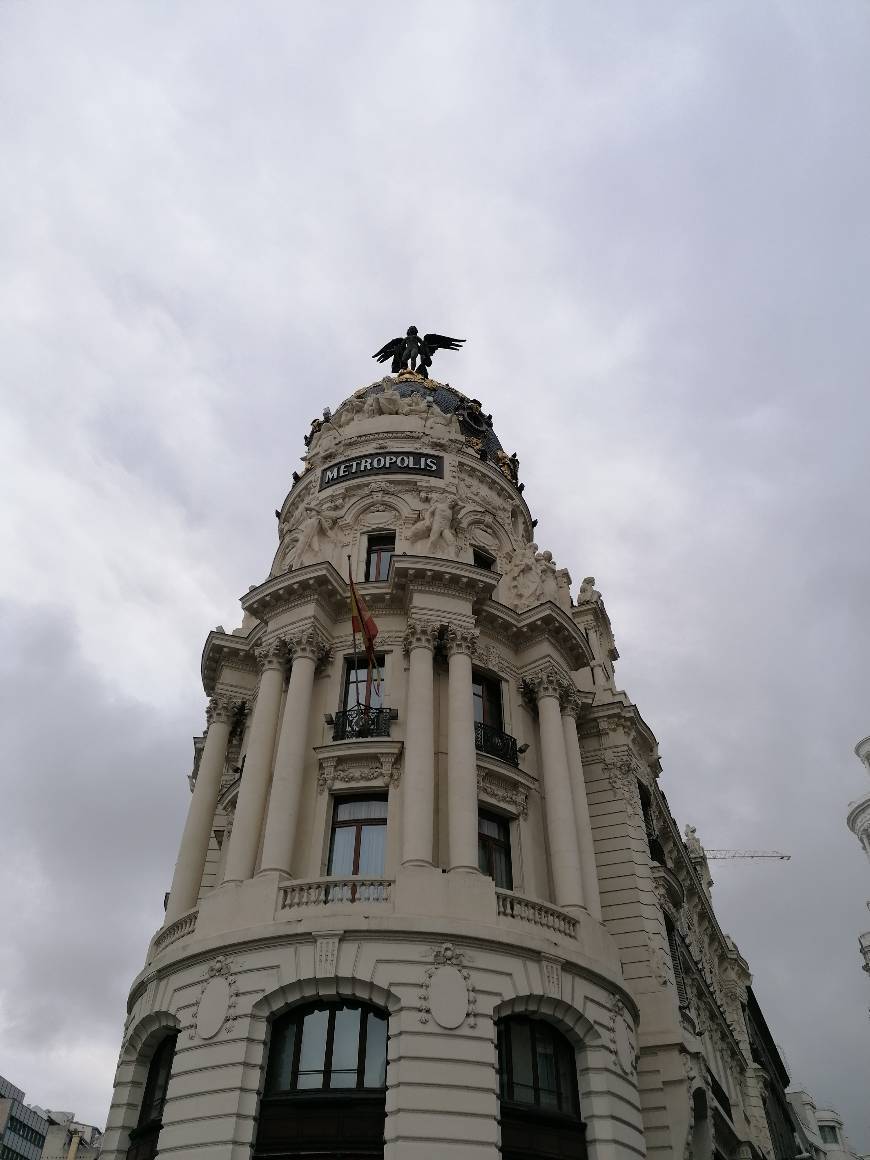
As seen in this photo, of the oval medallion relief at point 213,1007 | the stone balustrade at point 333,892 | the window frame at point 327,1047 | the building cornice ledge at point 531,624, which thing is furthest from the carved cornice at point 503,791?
the oval medallion relief at point 213,1007

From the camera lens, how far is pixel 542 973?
74.8 ft

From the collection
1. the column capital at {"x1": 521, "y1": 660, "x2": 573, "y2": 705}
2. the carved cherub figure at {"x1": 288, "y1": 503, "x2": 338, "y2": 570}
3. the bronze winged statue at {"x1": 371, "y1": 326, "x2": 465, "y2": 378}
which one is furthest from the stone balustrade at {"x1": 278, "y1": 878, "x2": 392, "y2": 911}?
the bronze winged statue at {"x1": 371, "y1": 326, "x2": 465, "y2": 378}

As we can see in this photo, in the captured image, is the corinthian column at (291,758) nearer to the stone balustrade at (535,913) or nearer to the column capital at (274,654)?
the column capital at (274,654)

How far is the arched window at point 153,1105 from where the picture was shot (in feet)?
72.9

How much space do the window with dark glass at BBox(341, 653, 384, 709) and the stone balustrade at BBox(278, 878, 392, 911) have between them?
259 inches

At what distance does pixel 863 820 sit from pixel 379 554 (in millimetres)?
80326

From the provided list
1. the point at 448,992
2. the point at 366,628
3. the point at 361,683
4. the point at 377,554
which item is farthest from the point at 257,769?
the point at 377,554

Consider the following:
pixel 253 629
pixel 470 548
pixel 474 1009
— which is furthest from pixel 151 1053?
pixel 470 548

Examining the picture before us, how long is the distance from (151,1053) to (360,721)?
36.1 feet

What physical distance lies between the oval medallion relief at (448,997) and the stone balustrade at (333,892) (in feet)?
7.93

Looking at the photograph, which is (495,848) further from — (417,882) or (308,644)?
(308,644)

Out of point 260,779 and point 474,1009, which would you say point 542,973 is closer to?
point 474,1009

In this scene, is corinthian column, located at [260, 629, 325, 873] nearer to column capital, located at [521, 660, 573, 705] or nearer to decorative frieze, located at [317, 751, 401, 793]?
decorative frieze, located at [317, 751, 401, 793]

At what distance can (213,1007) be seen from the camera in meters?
21.8
